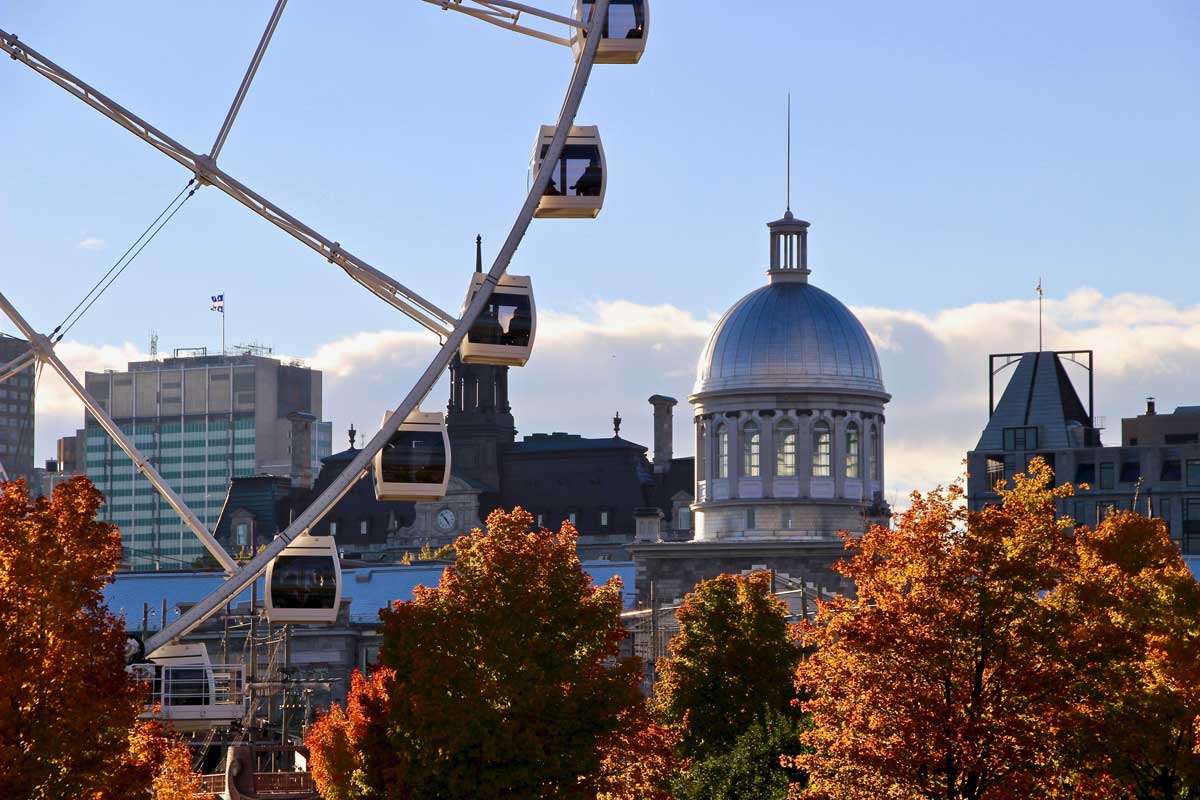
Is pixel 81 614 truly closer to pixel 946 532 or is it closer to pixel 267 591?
pixel 267 591

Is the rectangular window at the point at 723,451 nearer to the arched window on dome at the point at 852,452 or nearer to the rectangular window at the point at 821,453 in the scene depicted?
the rectangular window at the point at 821,453

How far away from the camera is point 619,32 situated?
193 feet

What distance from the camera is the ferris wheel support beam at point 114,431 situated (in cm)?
5331

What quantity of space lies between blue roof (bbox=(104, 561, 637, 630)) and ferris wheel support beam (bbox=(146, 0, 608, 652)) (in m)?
88.7

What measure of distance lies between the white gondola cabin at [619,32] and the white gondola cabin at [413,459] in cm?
857

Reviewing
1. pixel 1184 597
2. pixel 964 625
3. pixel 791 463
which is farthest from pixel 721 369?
pixel 964 625

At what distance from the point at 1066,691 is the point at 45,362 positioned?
70.1 ft

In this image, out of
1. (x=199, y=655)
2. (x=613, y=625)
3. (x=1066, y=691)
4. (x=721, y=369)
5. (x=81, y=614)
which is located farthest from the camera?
(x=721, y=369)

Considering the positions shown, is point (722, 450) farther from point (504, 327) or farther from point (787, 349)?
point (504, 327)

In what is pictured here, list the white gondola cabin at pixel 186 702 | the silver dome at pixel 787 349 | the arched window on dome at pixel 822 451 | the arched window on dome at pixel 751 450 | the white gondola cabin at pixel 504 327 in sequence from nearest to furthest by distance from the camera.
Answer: the white gondola cabin at pixel 504 327
the white gondola cabin at pixel 186 702
the silver dome at pixel 787 349
the arched window on dome at pixel 751 450
the arched window on dome at pixel 822 451

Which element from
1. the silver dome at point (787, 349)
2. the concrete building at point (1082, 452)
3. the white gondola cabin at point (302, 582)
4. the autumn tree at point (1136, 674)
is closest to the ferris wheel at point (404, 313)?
the white gondola cabin at point (302, 582)

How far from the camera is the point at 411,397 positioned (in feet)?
182

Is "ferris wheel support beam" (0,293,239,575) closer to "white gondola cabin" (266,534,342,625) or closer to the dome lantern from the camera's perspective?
"white gondola cabin" (266,534,342,625)

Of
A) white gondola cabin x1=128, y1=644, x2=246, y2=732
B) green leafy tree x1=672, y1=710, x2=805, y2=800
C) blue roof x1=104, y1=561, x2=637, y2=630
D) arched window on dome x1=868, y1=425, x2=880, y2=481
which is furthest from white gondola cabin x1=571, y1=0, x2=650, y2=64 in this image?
blue roof x1=104, y1=561, x2=637, y2=630
